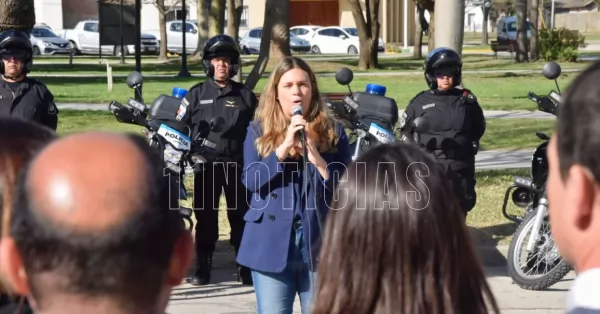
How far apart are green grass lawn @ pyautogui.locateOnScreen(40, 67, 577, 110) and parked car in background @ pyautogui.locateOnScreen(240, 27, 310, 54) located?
65.0 ft

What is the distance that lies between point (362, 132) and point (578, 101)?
5.44 meters

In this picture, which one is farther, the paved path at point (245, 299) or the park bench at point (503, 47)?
the park bench at point (503, 47)

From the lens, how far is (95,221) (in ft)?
5.22

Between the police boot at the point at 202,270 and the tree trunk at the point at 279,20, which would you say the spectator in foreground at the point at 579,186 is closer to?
the police boot at the point at 202,270

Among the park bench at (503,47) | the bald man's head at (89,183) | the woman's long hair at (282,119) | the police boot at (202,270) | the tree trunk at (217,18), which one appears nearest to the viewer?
the bald man's head at (89,183)

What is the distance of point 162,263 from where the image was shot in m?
1.69

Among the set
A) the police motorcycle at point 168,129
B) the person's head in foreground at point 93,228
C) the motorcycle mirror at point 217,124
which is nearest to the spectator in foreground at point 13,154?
the person's head in foreground at point 93,228

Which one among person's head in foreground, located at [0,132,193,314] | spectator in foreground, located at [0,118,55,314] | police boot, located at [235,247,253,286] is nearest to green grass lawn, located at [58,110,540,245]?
police boot, located at [235,247,253,286]

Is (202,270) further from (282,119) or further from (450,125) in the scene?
(282,119)

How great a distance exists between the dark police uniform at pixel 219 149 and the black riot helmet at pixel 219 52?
11 centimetres

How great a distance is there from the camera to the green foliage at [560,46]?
37469mm

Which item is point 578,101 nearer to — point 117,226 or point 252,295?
point 117,226

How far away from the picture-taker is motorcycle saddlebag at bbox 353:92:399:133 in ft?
24.6

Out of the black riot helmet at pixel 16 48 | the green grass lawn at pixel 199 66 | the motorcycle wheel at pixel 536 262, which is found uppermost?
the black riot helmet at pixel 16 48
